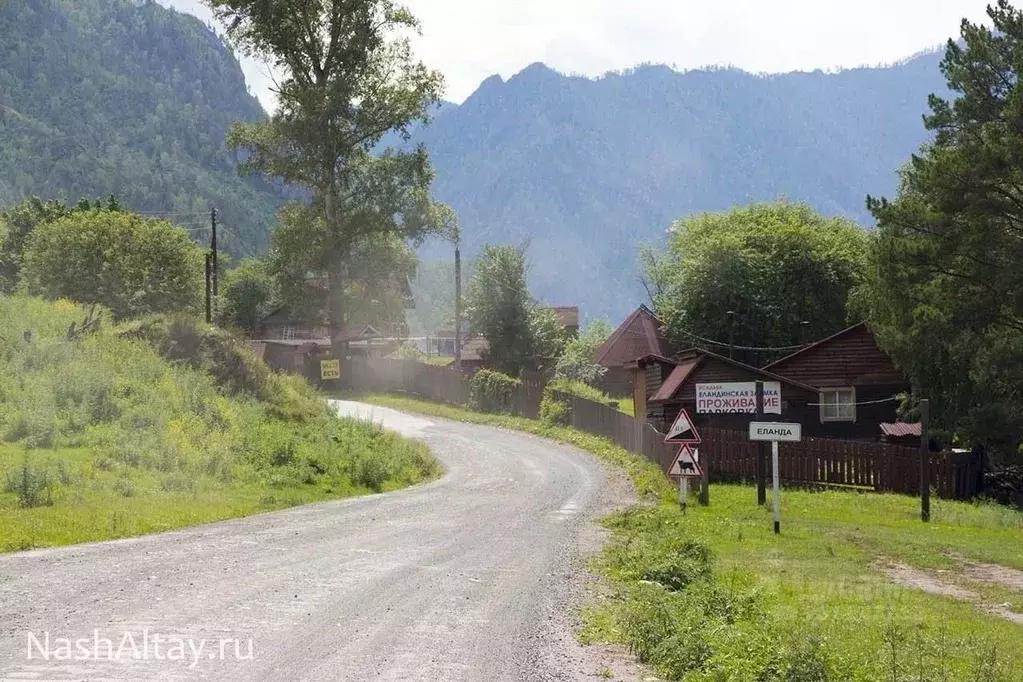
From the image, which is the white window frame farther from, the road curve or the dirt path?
the dirt path

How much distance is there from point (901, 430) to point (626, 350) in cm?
3780

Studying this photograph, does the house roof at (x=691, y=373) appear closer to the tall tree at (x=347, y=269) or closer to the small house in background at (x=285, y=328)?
the tall tree at (x=347, y=269)

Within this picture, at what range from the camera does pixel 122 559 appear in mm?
16328

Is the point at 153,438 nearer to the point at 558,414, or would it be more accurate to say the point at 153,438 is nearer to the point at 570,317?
the point at 558,414

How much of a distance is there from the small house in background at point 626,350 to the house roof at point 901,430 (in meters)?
34.9

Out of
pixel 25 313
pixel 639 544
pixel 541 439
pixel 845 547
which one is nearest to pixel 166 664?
pixel 639 544

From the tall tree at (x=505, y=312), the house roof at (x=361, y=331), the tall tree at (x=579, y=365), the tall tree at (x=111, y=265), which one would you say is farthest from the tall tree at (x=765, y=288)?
the tall tree at (x=111, y=265)

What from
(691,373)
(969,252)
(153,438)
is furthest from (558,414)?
(153,438)

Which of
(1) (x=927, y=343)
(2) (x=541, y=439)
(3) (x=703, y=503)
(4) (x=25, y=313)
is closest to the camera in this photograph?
(3) (x=703, y=503)

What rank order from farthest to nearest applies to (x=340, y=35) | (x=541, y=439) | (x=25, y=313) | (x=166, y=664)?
(x=340, y=35), (x=541, y=439), (x=25, y=313), (x=166, y=664)

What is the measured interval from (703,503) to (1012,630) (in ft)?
62.7

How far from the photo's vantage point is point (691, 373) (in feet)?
156

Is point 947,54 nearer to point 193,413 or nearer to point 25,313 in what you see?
point 193,413

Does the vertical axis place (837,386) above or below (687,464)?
above
